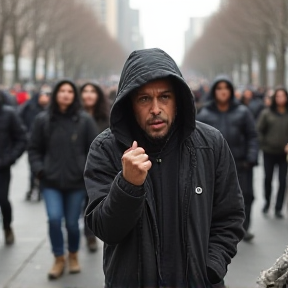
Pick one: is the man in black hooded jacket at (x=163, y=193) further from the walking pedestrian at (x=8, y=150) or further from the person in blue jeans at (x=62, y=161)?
the walking pedestrian at (x=8, y=150)

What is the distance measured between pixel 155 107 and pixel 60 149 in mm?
3403

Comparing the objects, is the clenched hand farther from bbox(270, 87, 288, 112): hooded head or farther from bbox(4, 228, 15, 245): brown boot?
bbox(270, 87, 288, 112): hooded head

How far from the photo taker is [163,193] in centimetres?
232

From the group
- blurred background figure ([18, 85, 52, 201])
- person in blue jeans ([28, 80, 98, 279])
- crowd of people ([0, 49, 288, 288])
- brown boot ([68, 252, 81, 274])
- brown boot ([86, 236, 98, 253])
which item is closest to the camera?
crowd of people ([0, 49, 288, 288])

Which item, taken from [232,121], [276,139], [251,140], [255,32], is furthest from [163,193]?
[255,32]

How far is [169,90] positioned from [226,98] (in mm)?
3999

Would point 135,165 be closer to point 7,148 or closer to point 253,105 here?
point 7,148

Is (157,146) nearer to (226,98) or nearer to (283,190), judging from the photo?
(226,98)

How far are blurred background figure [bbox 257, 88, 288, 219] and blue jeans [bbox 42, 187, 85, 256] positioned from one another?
3.37m

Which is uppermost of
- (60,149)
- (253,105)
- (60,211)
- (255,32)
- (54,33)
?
(54,33)

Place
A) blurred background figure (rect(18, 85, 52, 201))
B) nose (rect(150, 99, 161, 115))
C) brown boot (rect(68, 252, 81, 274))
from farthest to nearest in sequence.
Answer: blurred background figure (rect(18, 85, 52, 201)) → brown boot (rect(68, 252, 81, 274)) → nose (rect(150, 99, 161, 115))

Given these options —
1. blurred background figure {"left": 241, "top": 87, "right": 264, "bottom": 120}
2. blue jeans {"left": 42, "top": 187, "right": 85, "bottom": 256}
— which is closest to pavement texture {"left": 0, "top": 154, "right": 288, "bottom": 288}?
blue jeans {"left": 42, "top": 187, "right": 85, "bottom": 256}

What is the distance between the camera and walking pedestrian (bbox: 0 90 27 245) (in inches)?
257

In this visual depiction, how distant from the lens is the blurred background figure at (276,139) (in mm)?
A: 7965
